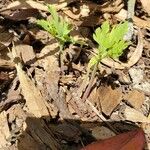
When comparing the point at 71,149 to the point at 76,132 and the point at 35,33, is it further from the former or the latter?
the point at 35,33

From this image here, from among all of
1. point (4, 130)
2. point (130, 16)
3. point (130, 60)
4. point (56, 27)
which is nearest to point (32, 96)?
point (4, 130)

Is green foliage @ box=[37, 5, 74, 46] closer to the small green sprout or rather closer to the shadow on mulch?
the small green sprout

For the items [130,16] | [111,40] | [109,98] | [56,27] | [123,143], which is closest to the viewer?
[123,143]

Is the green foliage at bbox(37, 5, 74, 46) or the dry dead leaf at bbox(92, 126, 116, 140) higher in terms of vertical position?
the green foliage at bbox(37, 5, 74, 46)

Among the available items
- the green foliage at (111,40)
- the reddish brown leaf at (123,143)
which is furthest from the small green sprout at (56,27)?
the reddish brown leaf at (123,143)

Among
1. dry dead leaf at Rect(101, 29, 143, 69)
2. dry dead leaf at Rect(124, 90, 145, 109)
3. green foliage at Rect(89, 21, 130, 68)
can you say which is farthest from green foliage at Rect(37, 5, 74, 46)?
dry dead leaf at Rect(124, 90, 145, 109)

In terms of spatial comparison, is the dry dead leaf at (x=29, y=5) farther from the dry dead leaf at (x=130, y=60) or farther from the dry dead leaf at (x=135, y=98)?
the dry dead leaf at (x=135, y=98)

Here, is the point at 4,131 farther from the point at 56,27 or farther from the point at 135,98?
the point at 135,98

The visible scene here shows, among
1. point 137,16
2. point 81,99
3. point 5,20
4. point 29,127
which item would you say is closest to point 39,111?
point 29,127
